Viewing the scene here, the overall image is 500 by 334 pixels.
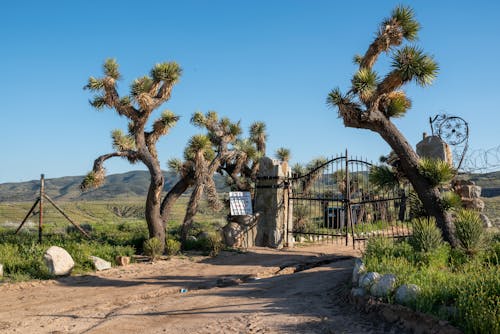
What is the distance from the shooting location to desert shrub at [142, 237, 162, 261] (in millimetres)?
13648

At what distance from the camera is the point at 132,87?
47.1ft

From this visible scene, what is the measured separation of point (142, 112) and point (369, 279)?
9375mm

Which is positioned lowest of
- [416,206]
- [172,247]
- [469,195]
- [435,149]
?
[172,247]

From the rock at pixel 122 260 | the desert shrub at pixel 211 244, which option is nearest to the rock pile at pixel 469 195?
the desert shrub at pixel 211 244

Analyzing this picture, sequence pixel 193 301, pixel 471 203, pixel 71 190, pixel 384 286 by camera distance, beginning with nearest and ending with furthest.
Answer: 1. pixel 384 286
2. pixel 193 301
3. pixel 471 203
4. pixel 71 190

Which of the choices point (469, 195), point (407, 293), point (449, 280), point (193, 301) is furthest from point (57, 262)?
point (469, 195)

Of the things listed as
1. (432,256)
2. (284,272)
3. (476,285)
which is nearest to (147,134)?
(284,272)

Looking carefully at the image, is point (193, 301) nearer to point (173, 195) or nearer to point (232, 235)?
point (232, 235)

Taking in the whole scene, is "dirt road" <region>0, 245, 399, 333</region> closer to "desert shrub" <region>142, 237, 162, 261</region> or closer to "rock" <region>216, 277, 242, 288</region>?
"rock" <region>216, 277, 242, 288</region>

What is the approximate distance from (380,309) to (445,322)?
125 cm

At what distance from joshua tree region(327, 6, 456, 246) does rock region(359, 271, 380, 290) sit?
405cm

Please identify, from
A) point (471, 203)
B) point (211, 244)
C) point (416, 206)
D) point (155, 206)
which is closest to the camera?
point (416, 206)

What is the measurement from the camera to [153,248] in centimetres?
1363

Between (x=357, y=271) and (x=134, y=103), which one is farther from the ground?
(x=134, y=103)
